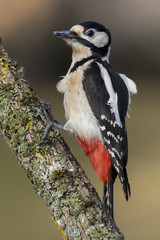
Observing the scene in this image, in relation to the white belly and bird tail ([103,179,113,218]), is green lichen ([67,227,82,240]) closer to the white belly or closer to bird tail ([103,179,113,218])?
bird tail ([103,179,113,218])

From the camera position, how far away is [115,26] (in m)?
8.23

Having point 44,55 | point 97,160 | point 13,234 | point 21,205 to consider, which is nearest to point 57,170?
point 97,160

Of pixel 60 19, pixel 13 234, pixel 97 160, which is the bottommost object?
pixel 13 234

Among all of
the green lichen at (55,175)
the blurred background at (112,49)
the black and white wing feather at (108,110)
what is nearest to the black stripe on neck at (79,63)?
the black and white wing feather at (108,110)

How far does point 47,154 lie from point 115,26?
616 centimetres

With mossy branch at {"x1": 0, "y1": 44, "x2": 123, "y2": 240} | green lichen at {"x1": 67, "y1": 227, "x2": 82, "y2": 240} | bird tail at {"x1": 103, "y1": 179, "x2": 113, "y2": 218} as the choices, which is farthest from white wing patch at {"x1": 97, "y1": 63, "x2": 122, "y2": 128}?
green lichen at {"x1": 67, "y1": 227, "x2": 82, "y2": 240}

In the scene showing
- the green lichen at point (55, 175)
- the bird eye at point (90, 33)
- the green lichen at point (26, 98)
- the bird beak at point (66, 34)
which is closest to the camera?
the green lichen at point (55, 175)

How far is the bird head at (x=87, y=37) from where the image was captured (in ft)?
10.7

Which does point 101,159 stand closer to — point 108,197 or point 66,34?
point 108,197

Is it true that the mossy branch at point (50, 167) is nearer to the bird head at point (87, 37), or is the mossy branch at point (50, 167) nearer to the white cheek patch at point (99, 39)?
the bird head at point (87, 37)

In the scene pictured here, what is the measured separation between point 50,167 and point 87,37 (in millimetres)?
1272

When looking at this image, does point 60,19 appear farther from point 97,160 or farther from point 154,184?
point 97,160

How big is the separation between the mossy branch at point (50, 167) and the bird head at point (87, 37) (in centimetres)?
78

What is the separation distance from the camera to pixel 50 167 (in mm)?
2314
